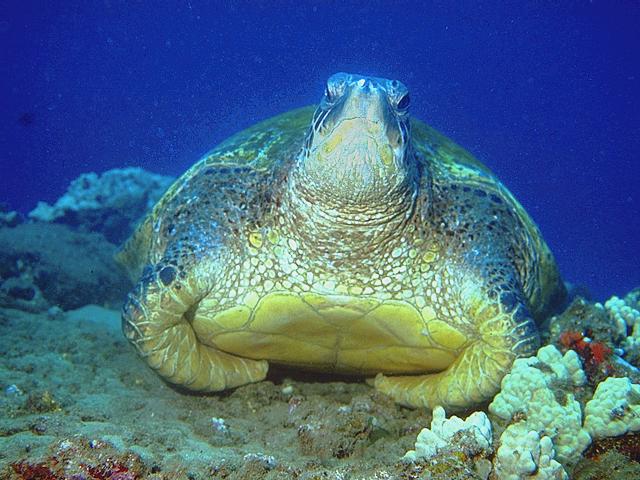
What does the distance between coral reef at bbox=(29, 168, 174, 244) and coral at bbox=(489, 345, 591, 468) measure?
9.76 meters

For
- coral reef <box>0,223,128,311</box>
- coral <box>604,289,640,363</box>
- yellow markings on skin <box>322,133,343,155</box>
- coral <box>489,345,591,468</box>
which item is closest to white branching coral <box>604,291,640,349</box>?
coral <box>604,289,640,363</box>

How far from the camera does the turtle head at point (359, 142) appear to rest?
2492 millimetres

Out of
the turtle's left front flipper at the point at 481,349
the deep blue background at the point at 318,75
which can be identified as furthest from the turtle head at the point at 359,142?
the deep blue background at the point at 318,75

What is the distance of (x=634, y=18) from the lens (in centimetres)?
5862

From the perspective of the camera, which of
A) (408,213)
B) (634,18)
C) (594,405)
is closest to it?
(594,405)

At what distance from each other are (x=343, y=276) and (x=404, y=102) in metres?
1.22

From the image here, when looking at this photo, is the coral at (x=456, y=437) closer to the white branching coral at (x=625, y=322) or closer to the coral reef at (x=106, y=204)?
the white branching coral at (x=625, y=322)

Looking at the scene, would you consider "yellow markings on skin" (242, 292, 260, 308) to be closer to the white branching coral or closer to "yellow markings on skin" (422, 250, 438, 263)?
"yellow markings on skin" (422, 250, 438, 263)

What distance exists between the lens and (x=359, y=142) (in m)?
2.56

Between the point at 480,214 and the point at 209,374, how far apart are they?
94.7 inches

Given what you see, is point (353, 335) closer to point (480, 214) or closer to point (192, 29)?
point (480, 214)

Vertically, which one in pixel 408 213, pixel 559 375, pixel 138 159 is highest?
pixel 138 159

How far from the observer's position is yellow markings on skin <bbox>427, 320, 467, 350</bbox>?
129 inches

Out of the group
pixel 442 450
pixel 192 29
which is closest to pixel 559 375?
pixel 442 450
